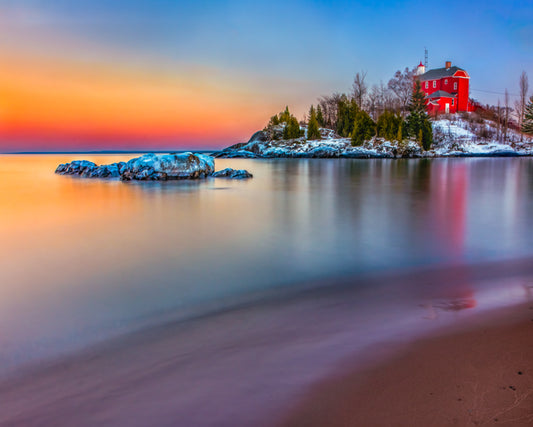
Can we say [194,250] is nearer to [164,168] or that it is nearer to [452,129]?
[164,168]

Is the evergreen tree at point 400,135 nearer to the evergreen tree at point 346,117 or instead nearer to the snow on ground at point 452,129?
the evergreen tree at point 346,117

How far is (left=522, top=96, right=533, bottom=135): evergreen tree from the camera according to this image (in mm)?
61806

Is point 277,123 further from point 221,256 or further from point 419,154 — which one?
point 221,256

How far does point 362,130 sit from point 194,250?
5666cm

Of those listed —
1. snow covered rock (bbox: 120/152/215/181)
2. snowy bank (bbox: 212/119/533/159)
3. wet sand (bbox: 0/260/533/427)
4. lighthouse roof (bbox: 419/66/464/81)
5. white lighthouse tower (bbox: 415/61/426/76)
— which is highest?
white lighthouse tower (bbox: 415/61/426/76)

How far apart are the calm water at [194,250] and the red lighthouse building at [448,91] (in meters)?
64.4

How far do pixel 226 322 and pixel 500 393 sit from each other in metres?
2.03

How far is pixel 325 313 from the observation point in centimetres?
325

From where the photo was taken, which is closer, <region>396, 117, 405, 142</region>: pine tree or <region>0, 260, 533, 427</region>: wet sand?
<region>0, 260, 533, 427</region>: wet sand

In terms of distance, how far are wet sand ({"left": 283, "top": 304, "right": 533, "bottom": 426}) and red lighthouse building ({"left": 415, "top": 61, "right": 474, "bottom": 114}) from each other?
2864 inches

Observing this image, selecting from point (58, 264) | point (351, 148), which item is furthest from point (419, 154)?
point (58, 264)

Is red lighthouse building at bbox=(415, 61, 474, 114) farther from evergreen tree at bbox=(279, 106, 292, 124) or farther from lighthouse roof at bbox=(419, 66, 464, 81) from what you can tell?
evergreen tree at bbox=(279, 106, 292, 124)

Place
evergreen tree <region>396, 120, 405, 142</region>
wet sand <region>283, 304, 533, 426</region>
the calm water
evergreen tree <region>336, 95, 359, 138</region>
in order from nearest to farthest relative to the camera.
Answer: wet sand <region>283, 304, 533, 426</region> < the calm water < evergreen tree <region>396, 120, 405, 142</region> < evergreen tree <region>336, 95, 359, 138</region>

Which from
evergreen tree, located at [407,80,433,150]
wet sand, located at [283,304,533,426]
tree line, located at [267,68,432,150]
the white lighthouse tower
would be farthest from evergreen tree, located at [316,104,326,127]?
wet sand, located at [283,304,533,426]
